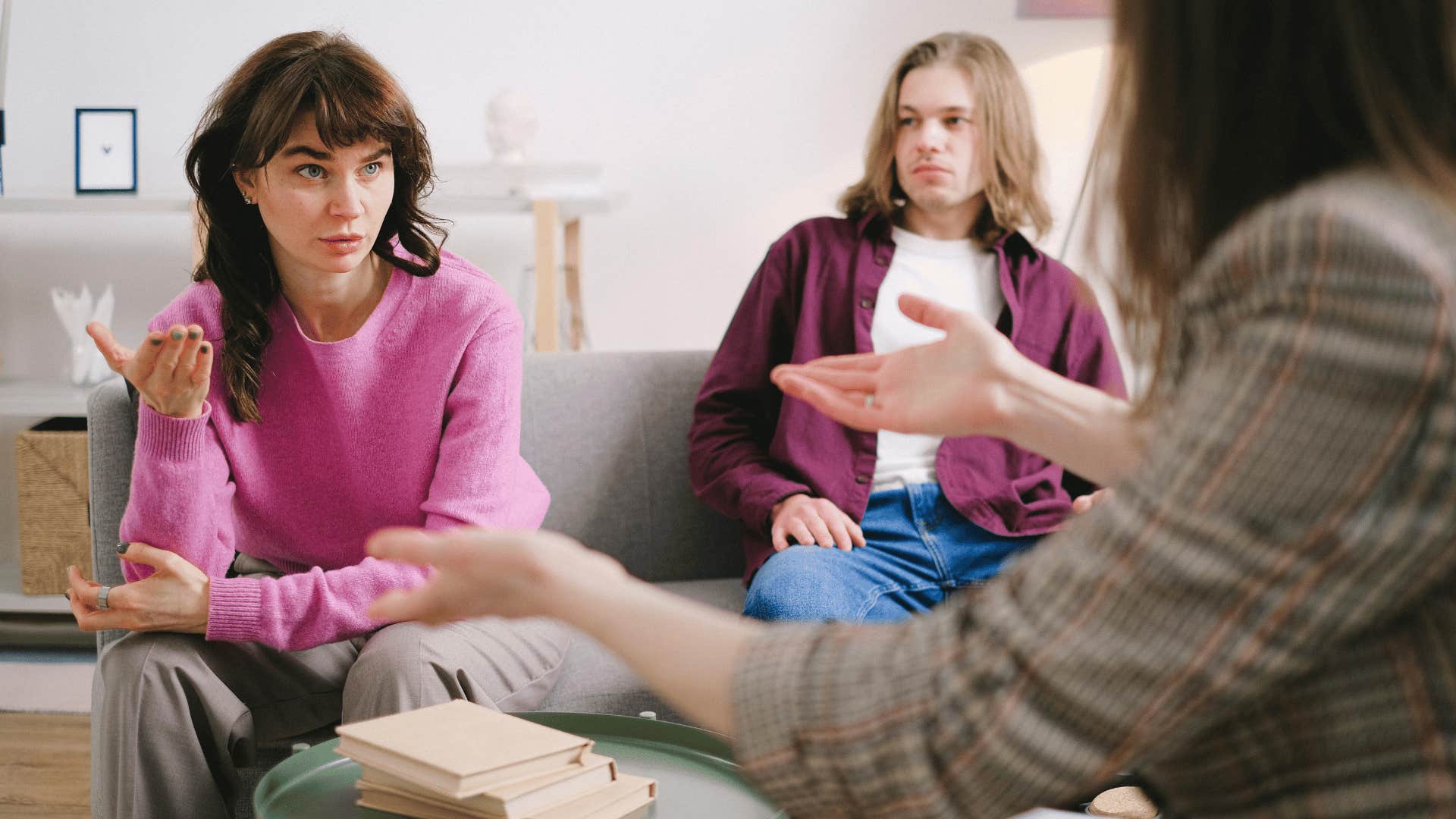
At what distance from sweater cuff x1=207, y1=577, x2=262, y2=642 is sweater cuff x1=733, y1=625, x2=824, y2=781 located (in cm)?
94

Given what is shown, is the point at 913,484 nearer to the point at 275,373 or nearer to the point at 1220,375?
the point at 275,373

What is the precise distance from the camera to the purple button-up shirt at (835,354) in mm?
1819

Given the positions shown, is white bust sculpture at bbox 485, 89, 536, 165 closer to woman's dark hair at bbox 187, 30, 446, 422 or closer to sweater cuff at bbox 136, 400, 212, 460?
woman's dark hair at bbox 187, 30, 446, 422

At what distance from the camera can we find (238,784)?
143 cm

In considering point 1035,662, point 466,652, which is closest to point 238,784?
point 466,652

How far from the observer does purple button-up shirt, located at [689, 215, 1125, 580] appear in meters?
1.82

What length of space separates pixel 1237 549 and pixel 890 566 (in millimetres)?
1249

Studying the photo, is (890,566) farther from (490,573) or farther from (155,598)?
(490,573)

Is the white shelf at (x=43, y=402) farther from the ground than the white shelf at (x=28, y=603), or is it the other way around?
the white shelf at (x=43, y=402)

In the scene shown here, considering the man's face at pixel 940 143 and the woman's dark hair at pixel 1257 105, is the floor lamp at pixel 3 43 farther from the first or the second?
the woman's dark hair at pixel 1257 105

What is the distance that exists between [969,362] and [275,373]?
101cm

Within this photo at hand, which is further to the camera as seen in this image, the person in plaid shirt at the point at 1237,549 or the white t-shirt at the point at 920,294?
the white t-shirt at the point at 920,294

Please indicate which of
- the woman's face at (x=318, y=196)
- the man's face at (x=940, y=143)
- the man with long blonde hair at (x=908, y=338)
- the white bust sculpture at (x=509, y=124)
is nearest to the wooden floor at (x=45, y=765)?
the woman's face at (x=318, y=196)

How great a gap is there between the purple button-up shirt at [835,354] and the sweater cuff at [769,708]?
1189mm
